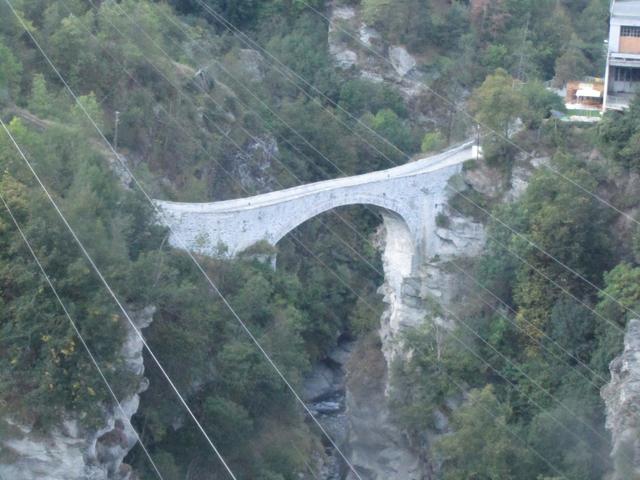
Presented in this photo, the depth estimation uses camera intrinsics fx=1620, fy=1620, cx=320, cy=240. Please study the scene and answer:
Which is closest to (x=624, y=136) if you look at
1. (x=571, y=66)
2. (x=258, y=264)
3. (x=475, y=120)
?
(x=475, y=120)

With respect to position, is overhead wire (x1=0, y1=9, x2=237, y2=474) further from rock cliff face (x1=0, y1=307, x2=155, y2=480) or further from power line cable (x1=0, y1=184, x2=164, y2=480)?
rock cliff face (x1=0, y1=307, x2=155, y2=480)

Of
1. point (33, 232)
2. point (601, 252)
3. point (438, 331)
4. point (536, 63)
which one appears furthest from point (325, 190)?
point (536, 63)

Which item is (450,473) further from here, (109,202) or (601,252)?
(109,202)

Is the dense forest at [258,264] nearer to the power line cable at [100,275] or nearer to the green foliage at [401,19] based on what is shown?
the power line cable at [100,275]

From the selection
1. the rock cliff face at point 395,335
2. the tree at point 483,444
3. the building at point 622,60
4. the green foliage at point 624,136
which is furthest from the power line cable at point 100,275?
the building at point 622,60

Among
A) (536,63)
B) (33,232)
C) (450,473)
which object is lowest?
(450,473)
